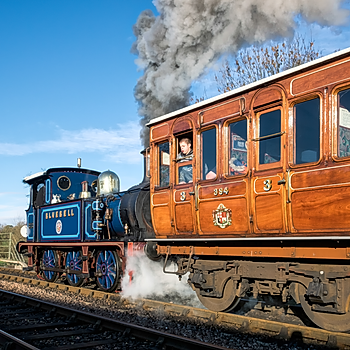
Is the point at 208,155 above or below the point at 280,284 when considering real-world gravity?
above

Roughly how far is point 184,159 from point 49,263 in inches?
278

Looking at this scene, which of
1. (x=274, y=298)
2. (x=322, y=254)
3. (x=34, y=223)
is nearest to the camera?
(x=322, y=254)

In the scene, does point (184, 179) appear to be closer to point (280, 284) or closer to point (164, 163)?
point (164, 163)

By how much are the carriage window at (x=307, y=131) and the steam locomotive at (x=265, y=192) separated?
0.01 meters

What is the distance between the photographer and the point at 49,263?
40.5 feet

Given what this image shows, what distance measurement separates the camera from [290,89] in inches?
217

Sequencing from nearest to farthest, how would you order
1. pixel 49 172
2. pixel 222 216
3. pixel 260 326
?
pixel 260 326 < pixel 222 216 < pixel 49 172

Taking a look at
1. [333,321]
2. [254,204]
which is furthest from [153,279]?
[333,321]

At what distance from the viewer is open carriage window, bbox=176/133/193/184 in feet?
22.7

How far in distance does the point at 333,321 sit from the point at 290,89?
2.90m

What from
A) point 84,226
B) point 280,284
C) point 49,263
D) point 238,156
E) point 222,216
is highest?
point 238,156

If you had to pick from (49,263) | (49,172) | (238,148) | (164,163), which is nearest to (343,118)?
(238,148)

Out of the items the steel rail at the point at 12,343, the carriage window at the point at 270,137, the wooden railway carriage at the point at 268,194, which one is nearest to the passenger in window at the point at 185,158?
the wooden railway carriage at the point at 268,194

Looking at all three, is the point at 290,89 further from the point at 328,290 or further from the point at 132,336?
the point at 132,336
